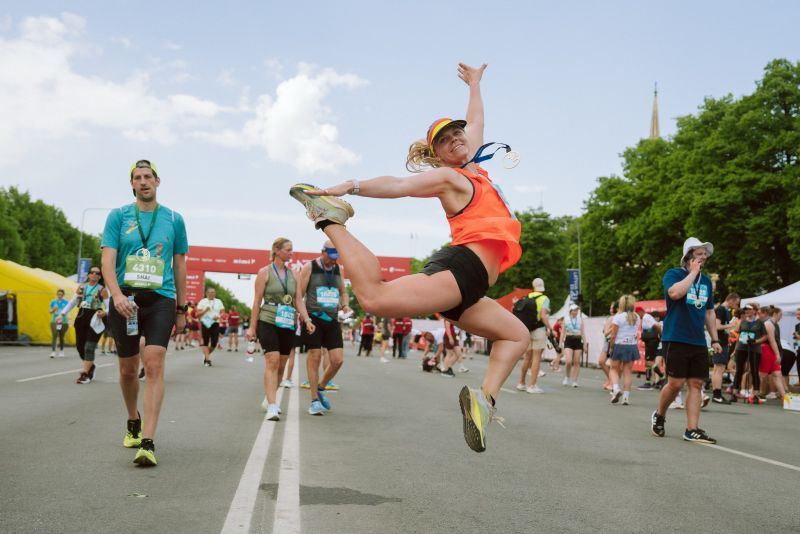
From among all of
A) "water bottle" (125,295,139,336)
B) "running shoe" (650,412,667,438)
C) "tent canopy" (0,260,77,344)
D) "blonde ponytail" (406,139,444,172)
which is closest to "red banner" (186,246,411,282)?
"tent canopy" (0,260,77,344)

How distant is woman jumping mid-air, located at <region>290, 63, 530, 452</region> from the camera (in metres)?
3.85

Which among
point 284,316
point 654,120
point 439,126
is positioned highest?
point 654,120

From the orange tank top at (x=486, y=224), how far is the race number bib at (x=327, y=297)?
207 inches

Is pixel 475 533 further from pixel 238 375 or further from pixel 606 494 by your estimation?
pixel 238 375

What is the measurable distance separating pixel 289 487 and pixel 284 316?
160 inches

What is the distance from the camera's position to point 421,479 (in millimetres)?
5121

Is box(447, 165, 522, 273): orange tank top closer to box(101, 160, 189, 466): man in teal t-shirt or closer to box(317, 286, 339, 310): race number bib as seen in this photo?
box(101, 160, 189, 466): man in teal t-shirt

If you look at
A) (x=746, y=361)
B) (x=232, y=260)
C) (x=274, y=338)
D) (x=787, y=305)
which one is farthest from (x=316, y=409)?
(x=232, y=260)

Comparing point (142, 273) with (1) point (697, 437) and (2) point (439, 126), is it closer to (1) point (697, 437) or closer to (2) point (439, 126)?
(2) point (439, 126)

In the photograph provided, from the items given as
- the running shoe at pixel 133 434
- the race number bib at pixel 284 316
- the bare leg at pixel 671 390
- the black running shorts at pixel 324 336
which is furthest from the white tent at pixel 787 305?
the running shoe at pixel 133 434

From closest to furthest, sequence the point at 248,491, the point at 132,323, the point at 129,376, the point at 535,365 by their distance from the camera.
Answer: the point at 248,491, the point at 132,323, the point at 129,376, the point at 535,365

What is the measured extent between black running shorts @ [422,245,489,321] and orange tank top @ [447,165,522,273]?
9 centimetres

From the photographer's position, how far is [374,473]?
529 cm

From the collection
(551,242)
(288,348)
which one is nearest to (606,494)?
(288,348)
